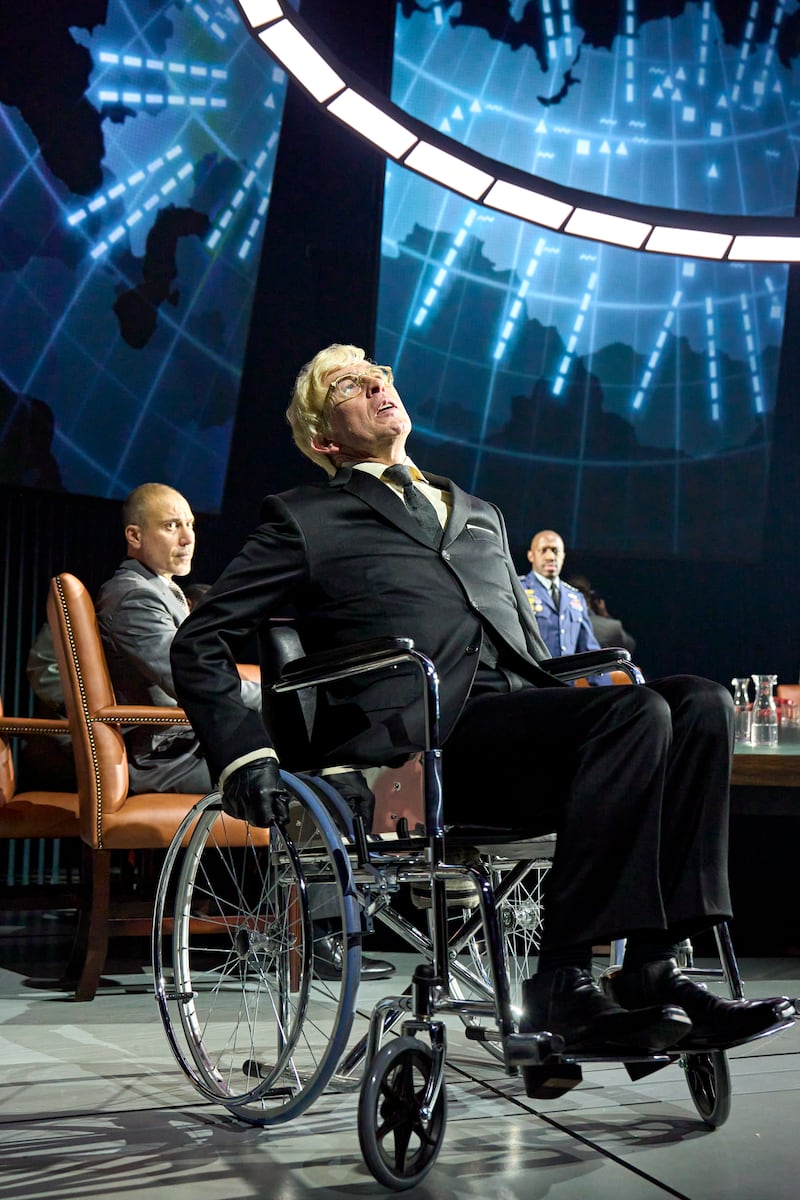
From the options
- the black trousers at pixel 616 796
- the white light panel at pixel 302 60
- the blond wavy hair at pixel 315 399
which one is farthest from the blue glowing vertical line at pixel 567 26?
the black trousers at pixel 616 796

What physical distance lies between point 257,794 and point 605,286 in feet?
21.9

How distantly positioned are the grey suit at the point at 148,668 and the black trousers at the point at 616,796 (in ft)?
4.20

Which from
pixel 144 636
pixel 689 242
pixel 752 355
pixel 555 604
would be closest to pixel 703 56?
pixel 752 355

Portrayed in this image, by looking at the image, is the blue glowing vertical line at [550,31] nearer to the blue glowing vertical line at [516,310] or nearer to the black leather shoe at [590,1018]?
the blue glowing vertical line at [516,310]

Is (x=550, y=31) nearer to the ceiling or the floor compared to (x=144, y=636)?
nearer to the ceiling

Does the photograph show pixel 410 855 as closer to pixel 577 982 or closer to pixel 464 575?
pixel 577 982

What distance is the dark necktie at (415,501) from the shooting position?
6.43ft

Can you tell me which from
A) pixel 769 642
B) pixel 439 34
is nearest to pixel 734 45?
pixel 439 34

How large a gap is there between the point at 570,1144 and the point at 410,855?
0.45 metres

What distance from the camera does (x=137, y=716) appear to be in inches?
106

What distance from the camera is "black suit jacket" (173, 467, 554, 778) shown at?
1.69 metres

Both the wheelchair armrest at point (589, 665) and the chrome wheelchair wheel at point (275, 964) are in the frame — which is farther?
the wheelchair armrest at point (589, 665)

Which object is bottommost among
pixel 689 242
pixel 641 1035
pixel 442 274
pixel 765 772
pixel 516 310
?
pixel 641 1035

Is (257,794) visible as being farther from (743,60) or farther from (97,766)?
(743,60)
